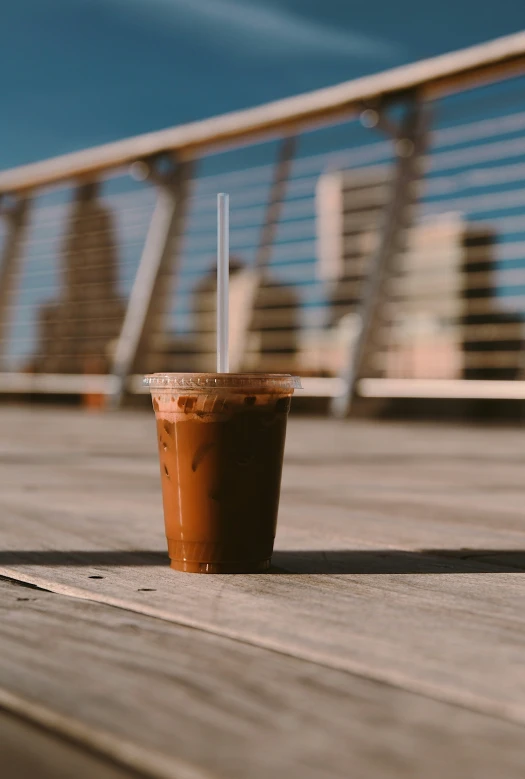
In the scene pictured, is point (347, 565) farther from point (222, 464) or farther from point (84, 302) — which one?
point (84, 302)

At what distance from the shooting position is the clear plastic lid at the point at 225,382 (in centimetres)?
123

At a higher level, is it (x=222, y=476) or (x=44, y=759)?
(x=222, y=476)

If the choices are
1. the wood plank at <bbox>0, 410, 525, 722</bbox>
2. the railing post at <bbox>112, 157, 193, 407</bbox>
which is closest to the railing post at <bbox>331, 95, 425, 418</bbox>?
the railing post at <bbox>112, 157, 193, 407</bbox>

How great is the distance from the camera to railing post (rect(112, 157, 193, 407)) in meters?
6.64

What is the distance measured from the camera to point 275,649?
88cm

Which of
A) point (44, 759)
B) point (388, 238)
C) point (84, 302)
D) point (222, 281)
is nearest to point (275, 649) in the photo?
point (44, 759)

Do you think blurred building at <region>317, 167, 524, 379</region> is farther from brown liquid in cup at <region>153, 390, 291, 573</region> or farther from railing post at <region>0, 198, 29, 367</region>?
brown liquid in cup at <region>153, 390, 291, 573</region>

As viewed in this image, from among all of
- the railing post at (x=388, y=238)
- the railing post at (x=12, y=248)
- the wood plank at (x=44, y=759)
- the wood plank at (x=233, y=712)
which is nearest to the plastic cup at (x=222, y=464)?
the wood plank at (x=233, y=712)

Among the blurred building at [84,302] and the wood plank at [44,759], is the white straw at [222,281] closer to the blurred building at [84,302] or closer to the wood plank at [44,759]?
the wood plank at [44,759]

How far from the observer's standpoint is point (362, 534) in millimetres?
1606

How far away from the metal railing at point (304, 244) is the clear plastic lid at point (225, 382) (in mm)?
3728

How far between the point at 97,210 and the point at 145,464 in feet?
17.8

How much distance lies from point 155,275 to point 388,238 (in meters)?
1.99

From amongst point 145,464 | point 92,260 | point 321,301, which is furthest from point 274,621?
point 92,260
